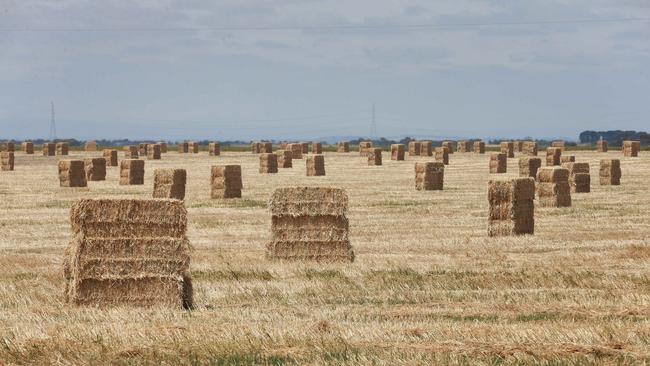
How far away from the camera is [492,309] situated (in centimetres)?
1346

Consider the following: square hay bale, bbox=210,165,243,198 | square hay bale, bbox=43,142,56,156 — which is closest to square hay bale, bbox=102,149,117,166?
square hay bale, bbox=43,142,56,156

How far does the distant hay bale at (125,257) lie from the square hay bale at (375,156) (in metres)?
46.8

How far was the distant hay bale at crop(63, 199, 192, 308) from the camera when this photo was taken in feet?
46.0

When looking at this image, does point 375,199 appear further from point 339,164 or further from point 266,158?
point 339,164

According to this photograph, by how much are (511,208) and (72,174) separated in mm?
20739

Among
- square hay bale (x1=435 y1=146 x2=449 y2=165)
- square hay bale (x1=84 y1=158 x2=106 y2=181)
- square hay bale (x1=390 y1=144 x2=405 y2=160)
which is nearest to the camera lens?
square hay bale (x1=84 y1=158 x2=106 y2=181)

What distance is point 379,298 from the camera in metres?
14.8

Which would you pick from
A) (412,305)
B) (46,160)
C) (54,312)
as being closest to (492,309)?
(412,305)

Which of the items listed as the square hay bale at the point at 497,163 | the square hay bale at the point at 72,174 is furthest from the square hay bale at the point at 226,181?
the square hay bale at the point at 497,163

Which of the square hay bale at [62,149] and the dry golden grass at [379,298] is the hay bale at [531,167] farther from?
the square hay bale at [62,149]

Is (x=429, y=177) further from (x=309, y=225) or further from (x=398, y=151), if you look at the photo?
(x=398, y=151)

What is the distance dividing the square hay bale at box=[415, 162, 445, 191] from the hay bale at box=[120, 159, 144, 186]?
9741 mm

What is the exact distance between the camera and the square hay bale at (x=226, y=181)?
34688 millimetres

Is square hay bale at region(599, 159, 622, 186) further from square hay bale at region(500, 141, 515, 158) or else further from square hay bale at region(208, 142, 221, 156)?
square hay bale at region(208, 142, 221, 156)
